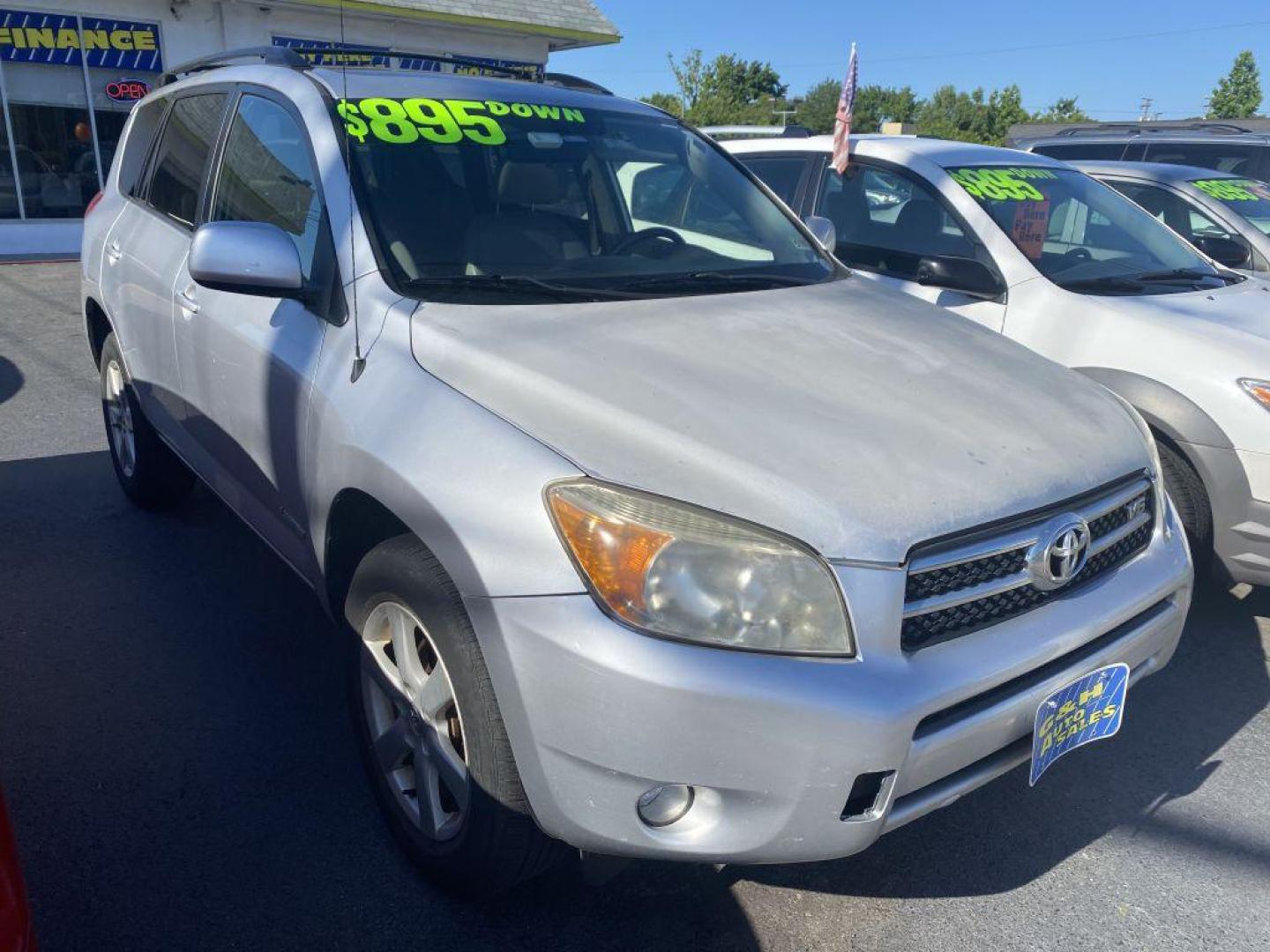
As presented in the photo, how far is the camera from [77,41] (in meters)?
12.7

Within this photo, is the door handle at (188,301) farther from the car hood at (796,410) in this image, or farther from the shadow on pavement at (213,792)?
the car hood at (796,410)

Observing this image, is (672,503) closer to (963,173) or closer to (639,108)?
(639,108)

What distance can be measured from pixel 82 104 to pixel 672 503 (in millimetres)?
14198

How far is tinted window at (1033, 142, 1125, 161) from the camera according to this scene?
994 centimetres

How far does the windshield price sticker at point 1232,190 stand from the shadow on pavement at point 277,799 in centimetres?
438

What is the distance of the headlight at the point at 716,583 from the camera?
5.93ft

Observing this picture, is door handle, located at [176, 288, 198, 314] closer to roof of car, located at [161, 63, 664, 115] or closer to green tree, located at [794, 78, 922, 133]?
roof of car, located at [161, 63, 664, 115]

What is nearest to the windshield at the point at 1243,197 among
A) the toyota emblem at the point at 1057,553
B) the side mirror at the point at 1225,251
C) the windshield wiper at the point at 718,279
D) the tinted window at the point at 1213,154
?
the side mirror at the point at 1225,251

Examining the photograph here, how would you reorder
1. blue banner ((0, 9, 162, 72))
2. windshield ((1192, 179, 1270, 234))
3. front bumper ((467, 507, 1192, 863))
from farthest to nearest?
1. blue banner ((0, 9, 162, 72))
2. windshield ((1192, 179, 1270, 234))
3. front bumper ((467, 507, 1192, 863))

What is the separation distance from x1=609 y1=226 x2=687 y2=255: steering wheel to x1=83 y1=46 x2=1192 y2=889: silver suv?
0.01 meters

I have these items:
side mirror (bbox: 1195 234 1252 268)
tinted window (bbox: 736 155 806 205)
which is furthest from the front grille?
side mirror (bbox: 1195 234 1252 268)

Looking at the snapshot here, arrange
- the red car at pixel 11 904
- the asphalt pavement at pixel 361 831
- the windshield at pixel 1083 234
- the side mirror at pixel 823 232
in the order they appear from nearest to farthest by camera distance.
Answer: the red car at pixel 11 904, the asphalt pavement at pixel 361 831, the side mirror at pixel 823 232, the windshield at pixel 1083 234

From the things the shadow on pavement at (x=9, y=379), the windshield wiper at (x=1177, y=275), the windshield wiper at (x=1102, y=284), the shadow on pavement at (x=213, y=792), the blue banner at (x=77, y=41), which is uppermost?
the blue banner at (x=77, y=41)

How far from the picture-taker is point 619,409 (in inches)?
81.4
